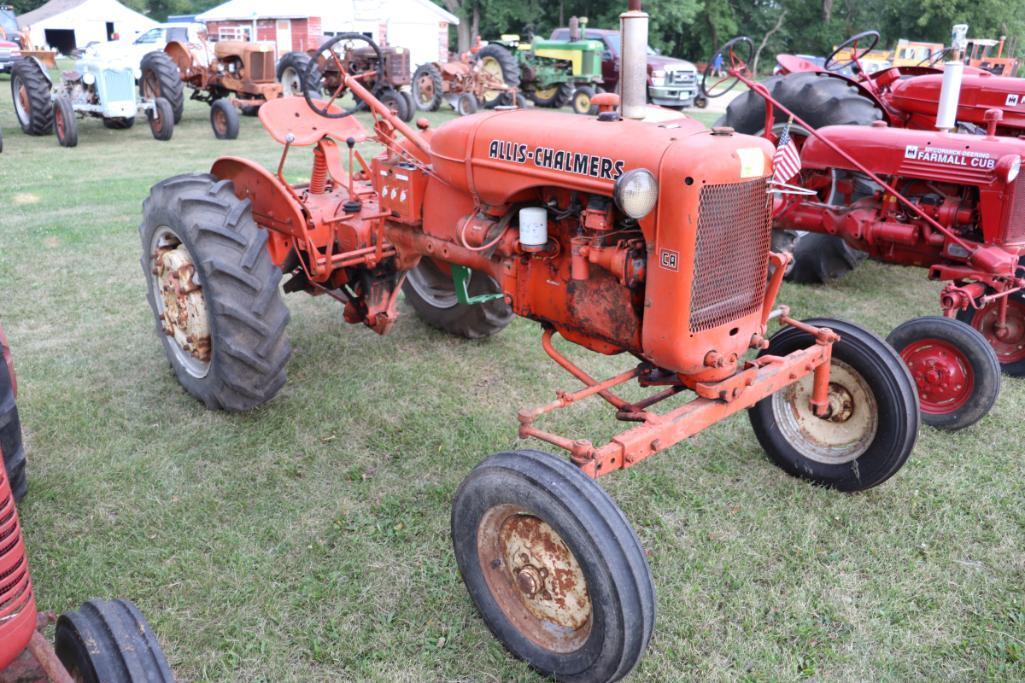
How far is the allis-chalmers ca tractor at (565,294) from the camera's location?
2.29 m

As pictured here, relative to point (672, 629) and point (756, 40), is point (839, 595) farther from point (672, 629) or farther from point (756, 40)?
point (756, 40)

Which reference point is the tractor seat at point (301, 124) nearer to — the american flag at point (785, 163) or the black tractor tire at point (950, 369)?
the american flag at point (785, 163)

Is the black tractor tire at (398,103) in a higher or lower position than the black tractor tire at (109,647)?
higher

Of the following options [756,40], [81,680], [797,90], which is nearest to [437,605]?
[81,680]

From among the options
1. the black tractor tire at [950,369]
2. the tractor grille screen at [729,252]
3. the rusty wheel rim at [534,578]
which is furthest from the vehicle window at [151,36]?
the rusty wheel rim at [534,578]

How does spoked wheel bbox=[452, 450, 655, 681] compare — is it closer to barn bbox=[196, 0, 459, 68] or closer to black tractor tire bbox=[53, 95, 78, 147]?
black tractor tire bbox=[53, 95, 78, 147]

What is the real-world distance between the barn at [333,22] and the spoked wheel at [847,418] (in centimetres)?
2215

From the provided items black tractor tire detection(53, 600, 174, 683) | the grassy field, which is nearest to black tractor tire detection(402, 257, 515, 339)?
the grassy field

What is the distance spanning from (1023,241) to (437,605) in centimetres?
365

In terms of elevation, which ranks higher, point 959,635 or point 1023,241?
point 1023,241

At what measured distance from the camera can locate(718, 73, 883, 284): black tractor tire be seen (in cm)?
543

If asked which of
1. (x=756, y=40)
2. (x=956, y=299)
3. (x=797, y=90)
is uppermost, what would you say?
(x=756, y=40)

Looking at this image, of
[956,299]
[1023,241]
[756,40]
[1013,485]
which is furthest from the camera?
[756,40]

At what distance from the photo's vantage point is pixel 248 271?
341 cm
